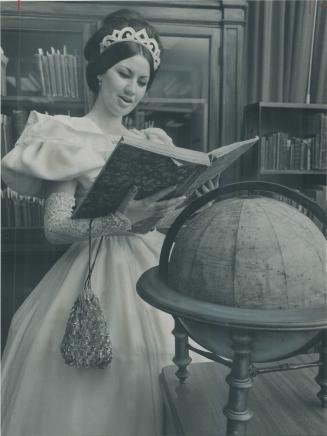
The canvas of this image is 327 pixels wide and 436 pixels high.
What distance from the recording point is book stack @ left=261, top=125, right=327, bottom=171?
244 centimetres

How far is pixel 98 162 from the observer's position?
50.9 inches

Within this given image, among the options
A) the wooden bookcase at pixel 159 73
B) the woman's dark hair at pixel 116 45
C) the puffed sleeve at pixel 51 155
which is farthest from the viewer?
the wooden bookcase at pixel 159 73

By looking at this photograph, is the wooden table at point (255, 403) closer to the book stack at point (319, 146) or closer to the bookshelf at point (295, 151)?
the bookshelf at point (295, 151)

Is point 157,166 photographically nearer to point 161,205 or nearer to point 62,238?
point 161,205

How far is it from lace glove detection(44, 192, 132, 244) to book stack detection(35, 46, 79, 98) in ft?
3.53

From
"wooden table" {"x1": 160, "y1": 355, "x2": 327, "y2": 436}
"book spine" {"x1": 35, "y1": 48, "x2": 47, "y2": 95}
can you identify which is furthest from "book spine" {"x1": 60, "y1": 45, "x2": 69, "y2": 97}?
"wooden table" {"x1": 160, "y1": 355, "x2": 327, "y2": 436}

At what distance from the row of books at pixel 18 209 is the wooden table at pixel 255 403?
1384mm

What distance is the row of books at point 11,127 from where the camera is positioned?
212 centimetres

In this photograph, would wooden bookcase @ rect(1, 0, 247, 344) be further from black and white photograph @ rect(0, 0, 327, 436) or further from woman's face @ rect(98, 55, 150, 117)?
woman's face @ rect(98, 55, 150, 117)

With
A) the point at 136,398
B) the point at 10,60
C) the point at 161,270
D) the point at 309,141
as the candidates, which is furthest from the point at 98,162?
the point at 309,141

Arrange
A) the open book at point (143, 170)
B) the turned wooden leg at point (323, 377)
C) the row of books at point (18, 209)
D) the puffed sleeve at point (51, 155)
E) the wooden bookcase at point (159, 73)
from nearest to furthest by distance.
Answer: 1. the open book at point (143, 170)
2. the turned wooden leg at point (323, 377)
3. the puffed sleeve at point (51, 155)
4. the wooden bookcase at point (159, 73)
5. the row of books at point (18, 209)

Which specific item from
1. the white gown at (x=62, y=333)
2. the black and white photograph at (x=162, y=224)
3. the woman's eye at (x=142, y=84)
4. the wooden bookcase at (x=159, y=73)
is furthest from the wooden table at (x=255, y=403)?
the wooden bookcase at (x=159, y=73)

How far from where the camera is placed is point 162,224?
1.64 m

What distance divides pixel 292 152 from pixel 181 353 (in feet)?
5.79
